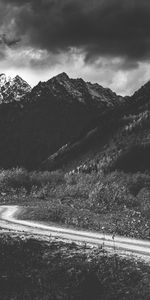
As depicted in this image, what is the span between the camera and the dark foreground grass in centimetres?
2272

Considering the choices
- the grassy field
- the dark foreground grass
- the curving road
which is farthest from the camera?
the grassy field

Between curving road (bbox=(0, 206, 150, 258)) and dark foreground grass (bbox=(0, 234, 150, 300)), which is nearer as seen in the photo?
dark foreground grass (bbox=(0, 234, 150, 300))

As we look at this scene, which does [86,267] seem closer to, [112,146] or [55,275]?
[55,275]

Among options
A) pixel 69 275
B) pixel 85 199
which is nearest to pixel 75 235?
pixel 69 275

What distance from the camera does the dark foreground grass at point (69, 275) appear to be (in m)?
22.7

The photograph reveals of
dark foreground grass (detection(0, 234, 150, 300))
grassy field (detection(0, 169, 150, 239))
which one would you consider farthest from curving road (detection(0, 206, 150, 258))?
dark foreground grass (detection(0, 234, 150, 300))

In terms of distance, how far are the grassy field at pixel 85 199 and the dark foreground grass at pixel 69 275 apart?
6584mm

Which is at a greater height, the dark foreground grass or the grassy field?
the grassy field

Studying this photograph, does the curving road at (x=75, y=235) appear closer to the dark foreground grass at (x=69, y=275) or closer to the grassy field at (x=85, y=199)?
the grassy field at (x=85, y=199)

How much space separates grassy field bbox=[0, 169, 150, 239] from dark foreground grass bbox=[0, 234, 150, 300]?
6.58 meters

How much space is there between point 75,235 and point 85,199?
21497mm

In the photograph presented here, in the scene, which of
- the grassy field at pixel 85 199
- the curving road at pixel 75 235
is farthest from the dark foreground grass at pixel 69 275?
the grassy field at pixel 85 199

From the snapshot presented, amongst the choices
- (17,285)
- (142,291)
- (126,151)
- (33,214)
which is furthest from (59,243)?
(126,151)

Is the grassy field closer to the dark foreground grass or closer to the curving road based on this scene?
the curving road
